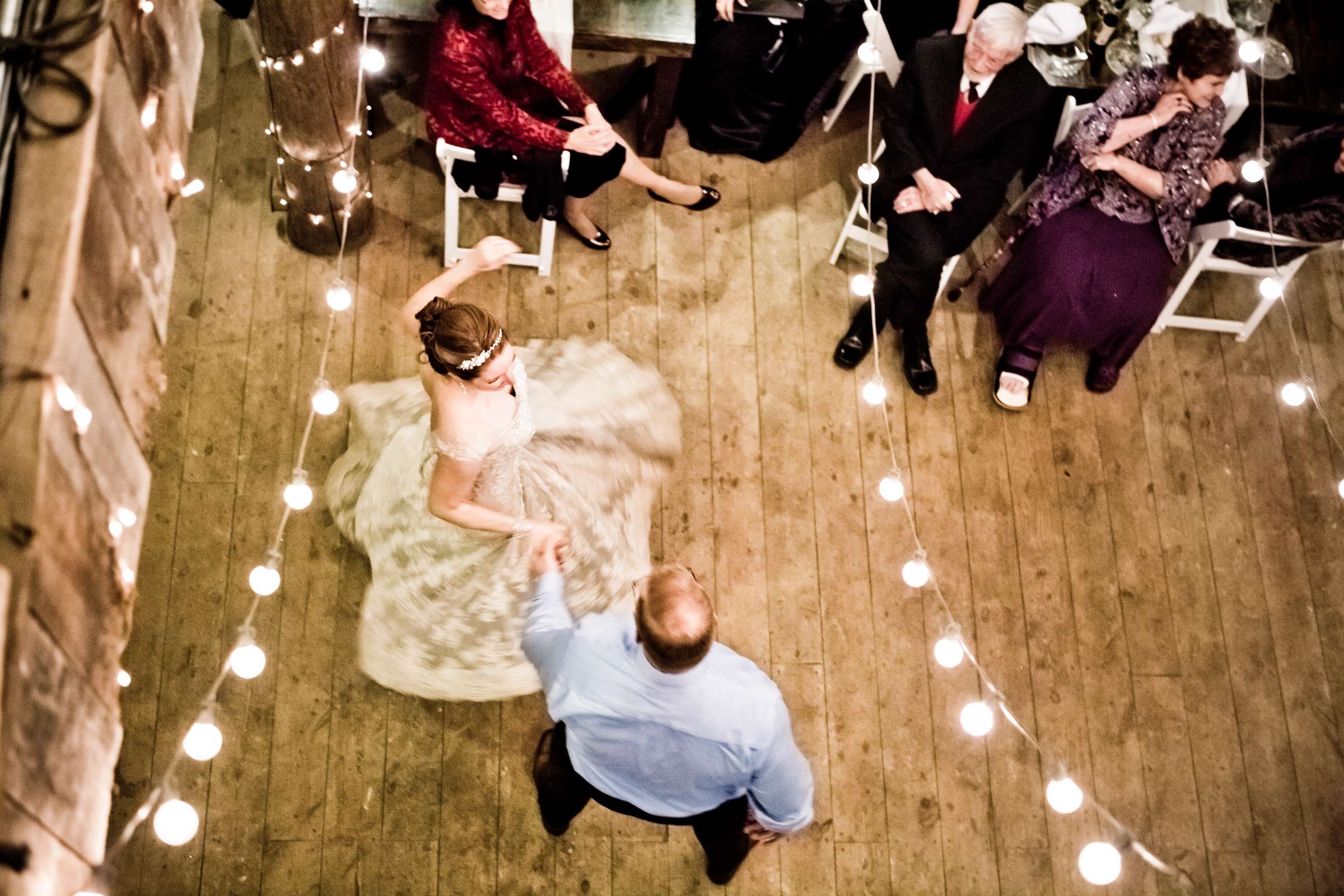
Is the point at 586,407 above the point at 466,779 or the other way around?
above

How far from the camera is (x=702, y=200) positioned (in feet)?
12.4

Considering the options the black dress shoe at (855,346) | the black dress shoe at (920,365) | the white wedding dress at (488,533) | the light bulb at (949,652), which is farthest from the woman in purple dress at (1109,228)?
the white wedding dress at (488,533)

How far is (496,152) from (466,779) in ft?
6.52

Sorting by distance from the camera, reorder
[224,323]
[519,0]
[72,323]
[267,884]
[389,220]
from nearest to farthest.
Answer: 1. [72,323]
2. [267,884]
3. [519,0]
4. [224,323]
5. [389,220]

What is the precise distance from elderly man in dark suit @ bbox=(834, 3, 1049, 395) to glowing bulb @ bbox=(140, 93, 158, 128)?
241 cm

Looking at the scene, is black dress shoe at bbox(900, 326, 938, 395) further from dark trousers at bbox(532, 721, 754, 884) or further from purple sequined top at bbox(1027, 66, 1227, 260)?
dark trousers at bbox(532, 721, 754, 884)

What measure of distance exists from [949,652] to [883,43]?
7.29 ft

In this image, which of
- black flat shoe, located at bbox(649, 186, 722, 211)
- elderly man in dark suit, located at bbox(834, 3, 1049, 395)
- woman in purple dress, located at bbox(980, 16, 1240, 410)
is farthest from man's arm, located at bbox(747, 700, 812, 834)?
black flat shoe, located at bbox(649, 186, 722, 211)

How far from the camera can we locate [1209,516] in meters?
3.59

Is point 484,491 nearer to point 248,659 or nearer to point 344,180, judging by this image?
point 248,659

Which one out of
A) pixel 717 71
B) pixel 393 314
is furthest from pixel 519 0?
pixel 393 314

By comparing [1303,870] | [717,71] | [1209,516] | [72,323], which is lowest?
[1303,870]

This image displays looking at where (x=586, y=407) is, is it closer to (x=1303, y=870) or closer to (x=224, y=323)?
(x=224, y=323)

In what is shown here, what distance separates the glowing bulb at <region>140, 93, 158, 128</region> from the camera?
170cm
